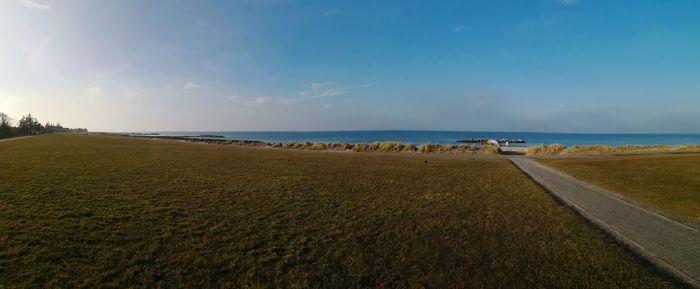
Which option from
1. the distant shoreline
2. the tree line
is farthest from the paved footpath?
the tree line

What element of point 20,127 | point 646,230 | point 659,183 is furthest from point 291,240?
point 20,127

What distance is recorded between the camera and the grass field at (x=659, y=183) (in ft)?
39.3

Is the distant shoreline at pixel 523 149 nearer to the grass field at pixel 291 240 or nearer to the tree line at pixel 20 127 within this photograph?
the grass field at pixel 291 240

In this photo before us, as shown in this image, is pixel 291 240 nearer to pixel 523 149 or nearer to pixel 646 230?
pixel 646 230

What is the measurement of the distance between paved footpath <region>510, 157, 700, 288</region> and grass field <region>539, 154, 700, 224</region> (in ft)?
3.14

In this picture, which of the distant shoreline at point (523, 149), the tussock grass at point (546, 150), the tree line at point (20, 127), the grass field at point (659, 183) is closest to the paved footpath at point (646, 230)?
the grass field at point (659, 183)

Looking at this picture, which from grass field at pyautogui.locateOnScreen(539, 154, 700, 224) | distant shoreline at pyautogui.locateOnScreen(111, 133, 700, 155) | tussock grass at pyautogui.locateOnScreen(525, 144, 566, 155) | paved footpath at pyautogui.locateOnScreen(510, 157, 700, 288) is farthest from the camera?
tussock grass at pyautogui.locateOnScreen(525, 144, 566, 155)

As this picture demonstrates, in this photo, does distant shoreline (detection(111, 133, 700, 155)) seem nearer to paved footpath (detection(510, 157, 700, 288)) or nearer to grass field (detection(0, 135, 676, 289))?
paved footpath (detection(510, 157, 700, 288))

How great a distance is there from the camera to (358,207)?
11.4 metres

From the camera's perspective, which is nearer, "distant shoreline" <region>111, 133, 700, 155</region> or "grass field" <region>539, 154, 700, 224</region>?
"grass field" <region>539, 154, 700, 224</region>

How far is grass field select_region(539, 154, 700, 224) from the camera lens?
1197 centimetres

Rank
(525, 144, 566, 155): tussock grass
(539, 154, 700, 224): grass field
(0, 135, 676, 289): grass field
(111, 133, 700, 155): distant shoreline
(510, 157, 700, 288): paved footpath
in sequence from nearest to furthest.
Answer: (0, 135, 676, 289): grass field, (510, 157, 700, 288): paved footpath, (539, 154, 700, 224): grass field, (111, 133, 700, 155): distant shoreline, (525, 144, 566, 155): tussock grass

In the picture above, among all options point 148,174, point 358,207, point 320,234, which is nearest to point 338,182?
point 358,207

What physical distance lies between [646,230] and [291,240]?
10.1 m
